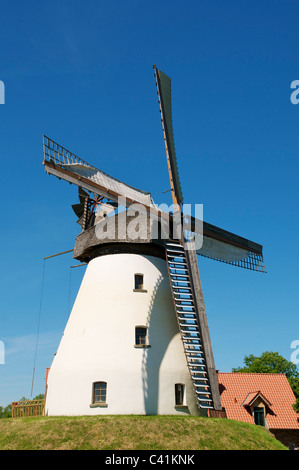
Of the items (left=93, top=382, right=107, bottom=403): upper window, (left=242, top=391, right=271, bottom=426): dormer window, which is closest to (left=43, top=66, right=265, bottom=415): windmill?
(left=93, top=382, right=107, bottom=403): upper window

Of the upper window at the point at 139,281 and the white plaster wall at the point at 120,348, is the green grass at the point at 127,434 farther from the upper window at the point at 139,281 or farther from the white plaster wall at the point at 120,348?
the upper window at the point at 139,281

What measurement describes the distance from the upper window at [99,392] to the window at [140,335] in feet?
8.93

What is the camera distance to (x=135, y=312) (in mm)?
22203

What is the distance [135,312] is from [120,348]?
6.96 feet

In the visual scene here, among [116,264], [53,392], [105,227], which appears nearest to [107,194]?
[105,227]

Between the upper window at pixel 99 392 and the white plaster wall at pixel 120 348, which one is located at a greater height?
the white plaster wall at pixel 120 348

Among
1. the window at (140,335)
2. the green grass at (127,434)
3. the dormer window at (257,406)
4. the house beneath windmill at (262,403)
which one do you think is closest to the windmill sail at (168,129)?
the window at (140,335)

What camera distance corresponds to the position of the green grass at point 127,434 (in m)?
16.3

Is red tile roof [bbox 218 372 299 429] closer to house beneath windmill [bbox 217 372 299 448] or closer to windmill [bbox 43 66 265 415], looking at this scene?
house beneath windmill [bbox 217 372 299 448]

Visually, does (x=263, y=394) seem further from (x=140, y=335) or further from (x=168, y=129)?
(x=168, y=129)

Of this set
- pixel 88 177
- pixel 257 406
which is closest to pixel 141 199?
pixel 88 177
